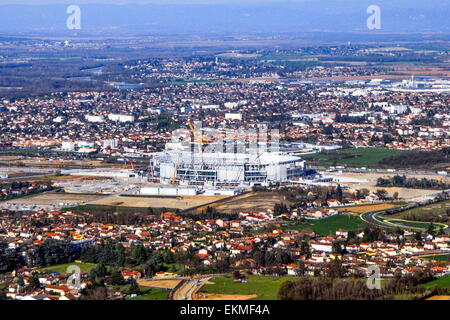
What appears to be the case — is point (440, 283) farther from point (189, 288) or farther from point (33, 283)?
point (33, 283)

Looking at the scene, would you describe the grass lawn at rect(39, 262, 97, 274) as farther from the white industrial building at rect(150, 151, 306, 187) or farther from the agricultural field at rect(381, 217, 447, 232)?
the white industrial building at rect(150, 151, 306, 187)

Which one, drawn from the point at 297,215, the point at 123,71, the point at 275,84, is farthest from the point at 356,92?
the point at 297,215

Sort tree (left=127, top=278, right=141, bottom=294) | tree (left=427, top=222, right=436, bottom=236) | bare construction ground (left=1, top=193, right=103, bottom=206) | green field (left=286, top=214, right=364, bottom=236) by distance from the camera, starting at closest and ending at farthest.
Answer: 1. tree (left=127, top=278, right=141, bottom=294)
2. tree (left=427, top=222, right=436, bottom=236)
3. green field (left=286, top=214, right=364, bottom=236)
4. bare construction ground (left=1, top=193, right=103, bottom=206)

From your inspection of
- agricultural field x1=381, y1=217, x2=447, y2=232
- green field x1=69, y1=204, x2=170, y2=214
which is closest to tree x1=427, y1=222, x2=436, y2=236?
agricultural field x1=381, y1=217, x2=447, y2=232

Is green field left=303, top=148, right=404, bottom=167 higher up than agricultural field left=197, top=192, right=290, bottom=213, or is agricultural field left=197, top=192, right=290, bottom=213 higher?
agricultural field left=197, top=192, right=290, bottom=213

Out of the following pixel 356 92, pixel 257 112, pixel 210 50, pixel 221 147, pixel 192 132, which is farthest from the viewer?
pixel 210 50

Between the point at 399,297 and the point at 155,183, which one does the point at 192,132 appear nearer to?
the point at 155,183

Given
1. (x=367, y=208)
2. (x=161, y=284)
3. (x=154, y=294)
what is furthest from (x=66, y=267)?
(x=367, y=208)
